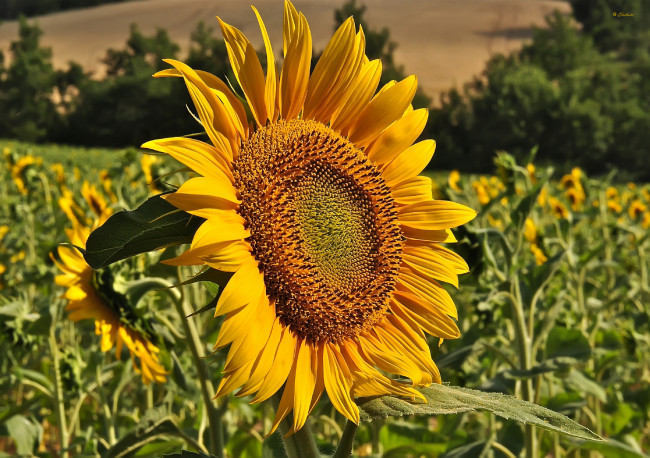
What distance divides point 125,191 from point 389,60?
3653 centimetres

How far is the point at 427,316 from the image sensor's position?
87 centimetres

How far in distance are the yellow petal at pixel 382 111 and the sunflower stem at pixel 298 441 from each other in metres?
0.33

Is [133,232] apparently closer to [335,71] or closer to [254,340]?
[254,340]

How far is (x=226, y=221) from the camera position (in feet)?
2.29

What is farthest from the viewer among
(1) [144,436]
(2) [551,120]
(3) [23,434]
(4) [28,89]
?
(4) [28,89]

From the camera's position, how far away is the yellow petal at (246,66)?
76 centimetres

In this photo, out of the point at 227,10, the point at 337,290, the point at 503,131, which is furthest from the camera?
the point at 227,10

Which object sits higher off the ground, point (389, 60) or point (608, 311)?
point (389, 60)

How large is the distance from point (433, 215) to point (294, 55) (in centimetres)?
26

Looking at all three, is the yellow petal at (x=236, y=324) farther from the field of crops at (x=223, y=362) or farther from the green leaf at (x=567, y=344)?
Answer: the green leaf at (x=567, y=344)

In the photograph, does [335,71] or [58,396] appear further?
[58,396]

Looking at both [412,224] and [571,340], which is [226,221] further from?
[571,340]

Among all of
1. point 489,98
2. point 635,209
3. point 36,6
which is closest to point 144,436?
point 635,209

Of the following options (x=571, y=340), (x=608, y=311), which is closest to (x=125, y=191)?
(x=571, y=340)
